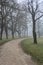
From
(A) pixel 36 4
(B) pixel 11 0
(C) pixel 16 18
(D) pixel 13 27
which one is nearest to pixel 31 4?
(A) pixel 36 4

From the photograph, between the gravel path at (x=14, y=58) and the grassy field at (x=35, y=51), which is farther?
the grassy field at (x=35, y=51)

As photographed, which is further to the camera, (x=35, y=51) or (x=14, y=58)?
(x=35, y=51)

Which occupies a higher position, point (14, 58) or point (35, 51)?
point (14, 58)

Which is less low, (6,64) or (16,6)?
(16,6)

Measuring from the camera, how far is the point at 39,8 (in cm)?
3266

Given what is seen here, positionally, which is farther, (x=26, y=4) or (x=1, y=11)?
(x=1, y=11)

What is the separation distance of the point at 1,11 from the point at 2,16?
1.21 meters

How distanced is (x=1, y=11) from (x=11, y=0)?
4835 mm

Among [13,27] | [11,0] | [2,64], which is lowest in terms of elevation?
[13,27]

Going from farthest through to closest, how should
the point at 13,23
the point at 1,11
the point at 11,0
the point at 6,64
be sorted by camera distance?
the point at 13,23 → the point at 1,11 → the point at 11,0 → the point at 6,64

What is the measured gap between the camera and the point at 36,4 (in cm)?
3216

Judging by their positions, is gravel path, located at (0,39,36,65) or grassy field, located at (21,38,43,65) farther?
grassy field, located at (21,38,43,65)

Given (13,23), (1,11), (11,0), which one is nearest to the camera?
(11,0)

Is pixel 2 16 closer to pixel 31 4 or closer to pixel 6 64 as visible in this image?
pixel 31 4
